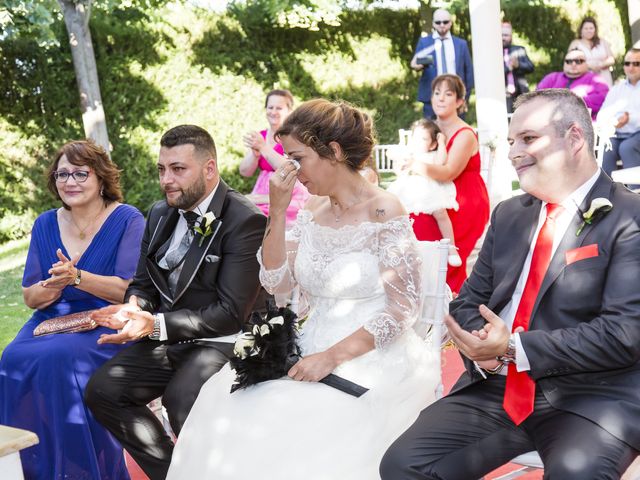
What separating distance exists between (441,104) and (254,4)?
720cm

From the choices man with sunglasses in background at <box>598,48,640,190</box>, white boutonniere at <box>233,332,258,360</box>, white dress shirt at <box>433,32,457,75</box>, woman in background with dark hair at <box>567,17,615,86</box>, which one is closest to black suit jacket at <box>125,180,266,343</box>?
white boutonniere at <box>233,332,258,360</box>

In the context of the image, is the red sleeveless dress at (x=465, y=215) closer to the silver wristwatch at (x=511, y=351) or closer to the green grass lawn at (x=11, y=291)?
the green grass lawn at (x=11, y=291)

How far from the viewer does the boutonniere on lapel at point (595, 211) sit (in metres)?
2.61

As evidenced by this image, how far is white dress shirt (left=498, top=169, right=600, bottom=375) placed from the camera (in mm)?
2596

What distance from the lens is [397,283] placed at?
312 cm

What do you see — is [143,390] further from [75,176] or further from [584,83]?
[584,83]

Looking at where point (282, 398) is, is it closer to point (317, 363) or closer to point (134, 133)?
point (317, 363)

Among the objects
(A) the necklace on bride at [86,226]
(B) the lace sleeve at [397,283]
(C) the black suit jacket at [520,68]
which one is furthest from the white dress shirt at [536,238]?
(C) the black suit jacket at [520,68]

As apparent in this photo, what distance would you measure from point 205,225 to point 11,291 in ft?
16.9

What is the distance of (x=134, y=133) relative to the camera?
11578 millimetres

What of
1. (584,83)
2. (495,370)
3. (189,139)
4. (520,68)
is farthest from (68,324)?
(520,68)

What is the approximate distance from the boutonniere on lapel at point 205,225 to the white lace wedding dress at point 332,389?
368 millimetres

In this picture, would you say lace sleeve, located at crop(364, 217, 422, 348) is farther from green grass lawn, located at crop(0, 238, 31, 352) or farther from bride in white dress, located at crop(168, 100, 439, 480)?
green grass lawn, located at crop(0, 238, 31, 352)

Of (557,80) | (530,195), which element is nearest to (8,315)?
(530,195)
